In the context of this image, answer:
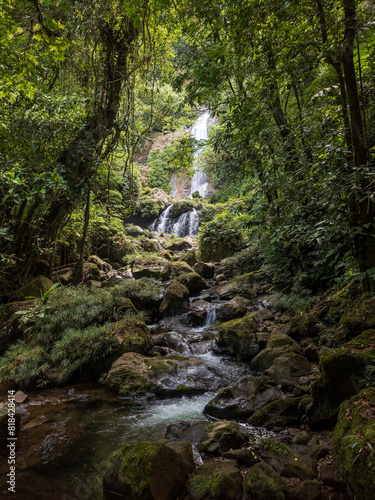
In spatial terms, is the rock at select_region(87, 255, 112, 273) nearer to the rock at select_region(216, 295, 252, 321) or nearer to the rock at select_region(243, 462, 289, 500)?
the rock at select_region(216, 295, 252, 321)

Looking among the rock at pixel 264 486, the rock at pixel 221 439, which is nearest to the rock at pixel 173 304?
the rock at pixel 221 439

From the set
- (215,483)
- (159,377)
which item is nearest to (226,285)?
(159,377)

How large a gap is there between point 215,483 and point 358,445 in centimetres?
122

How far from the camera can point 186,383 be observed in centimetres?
486

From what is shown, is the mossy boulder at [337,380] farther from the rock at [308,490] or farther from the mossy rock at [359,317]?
the rock at [308,490]

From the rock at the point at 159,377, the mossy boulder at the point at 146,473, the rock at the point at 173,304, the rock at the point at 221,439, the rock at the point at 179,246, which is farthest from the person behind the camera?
the rock at the point at 179,246

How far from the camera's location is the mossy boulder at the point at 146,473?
7.18 ft

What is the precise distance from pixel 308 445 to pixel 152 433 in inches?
78.6

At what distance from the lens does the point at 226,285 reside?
9.99 m

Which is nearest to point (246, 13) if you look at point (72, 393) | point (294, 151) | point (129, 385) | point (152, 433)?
point (294, 151)

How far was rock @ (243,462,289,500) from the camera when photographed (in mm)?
2072

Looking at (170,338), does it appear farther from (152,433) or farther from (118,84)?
(118,84)

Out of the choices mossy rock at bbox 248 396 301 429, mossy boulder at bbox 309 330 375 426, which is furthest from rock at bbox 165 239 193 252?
mossy boulder at bbox 309 330 375 426

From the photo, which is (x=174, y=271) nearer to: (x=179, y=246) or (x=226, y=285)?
(x=226, y=285)
